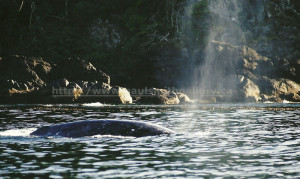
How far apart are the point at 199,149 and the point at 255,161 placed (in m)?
2.49

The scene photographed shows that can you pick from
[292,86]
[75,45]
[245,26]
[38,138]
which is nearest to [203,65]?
[292,86]

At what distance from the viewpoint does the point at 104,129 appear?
18.6 metres

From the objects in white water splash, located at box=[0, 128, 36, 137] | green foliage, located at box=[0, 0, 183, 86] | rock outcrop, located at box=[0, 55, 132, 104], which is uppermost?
green foliage, located at box=[0, 0, 183, 86]

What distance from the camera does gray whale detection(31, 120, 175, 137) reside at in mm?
18391

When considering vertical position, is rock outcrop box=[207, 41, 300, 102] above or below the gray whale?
above

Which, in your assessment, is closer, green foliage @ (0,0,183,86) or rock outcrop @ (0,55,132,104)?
rock outcrop @ (0,55,132,104)

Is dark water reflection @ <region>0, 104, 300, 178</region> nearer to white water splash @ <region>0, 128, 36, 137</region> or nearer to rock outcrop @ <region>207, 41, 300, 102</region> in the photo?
white water splash @ <region>0, 128, 36, 137</region>

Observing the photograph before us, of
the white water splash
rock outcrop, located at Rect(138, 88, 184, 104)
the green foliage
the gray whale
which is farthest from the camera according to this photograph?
Answer: the green foliage

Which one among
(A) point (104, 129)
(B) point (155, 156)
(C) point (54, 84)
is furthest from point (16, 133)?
(C) point (54, 84)

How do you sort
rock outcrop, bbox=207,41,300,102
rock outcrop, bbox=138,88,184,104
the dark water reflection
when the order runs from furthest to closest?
rock outcrop, bbox=207,41,300,102 < rock outcrop, bbox=138,88,184,104 < the dark water reflection

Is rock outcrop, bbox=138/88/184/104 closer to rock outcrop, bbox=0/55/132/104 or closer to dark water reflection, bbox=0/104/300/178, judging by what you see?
rock outcrop, bbox=0/55/132/104

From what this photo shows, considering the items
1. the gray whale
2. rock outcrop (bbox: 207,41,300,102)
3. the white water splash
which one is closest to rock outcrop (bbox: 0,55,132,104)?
rock outcrop (bbox: 207,41,300,102)

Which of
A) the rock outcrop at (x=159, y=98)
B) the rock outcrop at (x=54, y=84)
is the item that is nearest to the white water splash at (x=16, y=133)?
the rock outcrop at (x=54, y=84)

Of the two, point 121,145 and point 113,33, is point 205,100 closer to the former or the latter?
point 113,33
